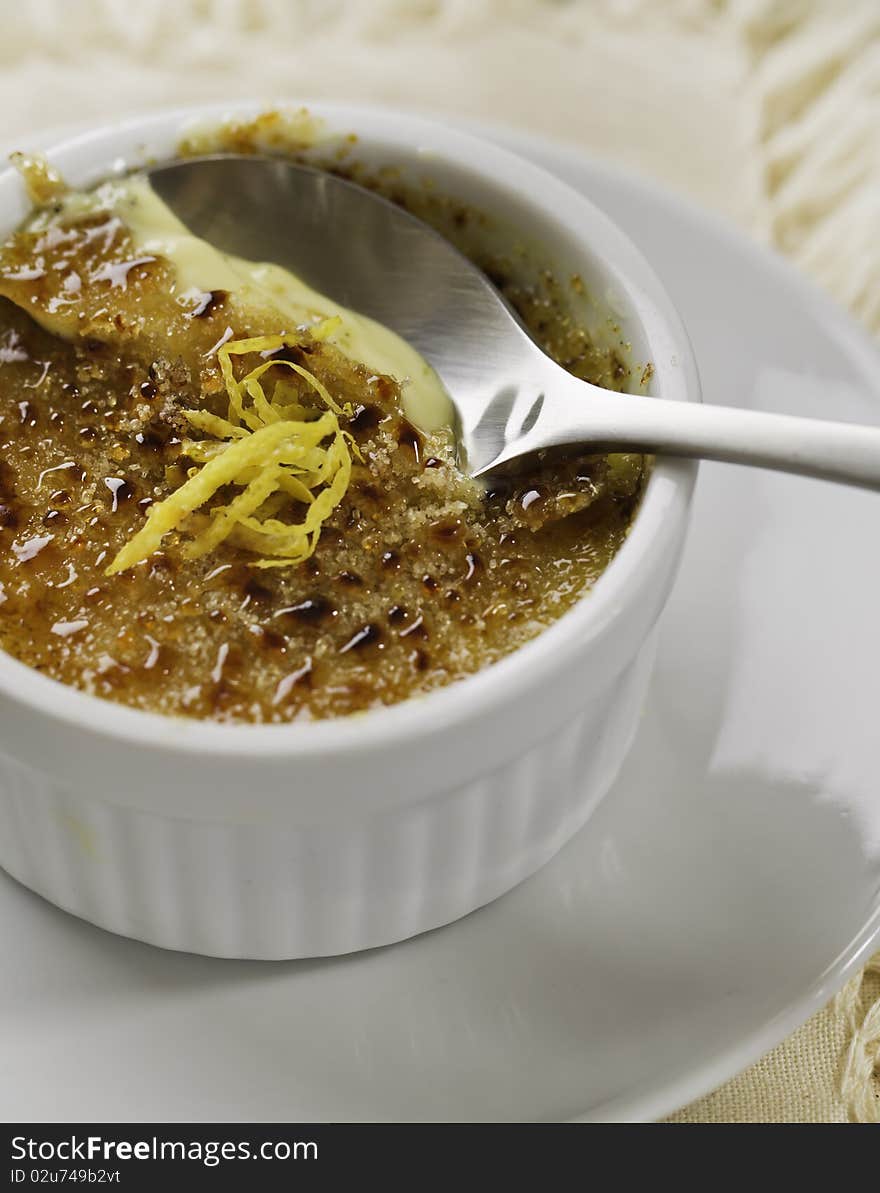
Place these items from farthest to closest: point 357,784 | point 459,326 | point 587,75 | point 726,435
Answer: point 587,75
point 459,326
point 726,435
point 357,784

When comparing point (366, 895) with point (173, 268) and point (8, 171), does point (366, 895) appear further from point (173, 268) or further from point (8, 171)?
point (8, 171)

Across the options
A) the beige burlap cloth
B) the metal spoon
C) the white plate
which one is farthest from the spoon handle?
the beige burlap cloth

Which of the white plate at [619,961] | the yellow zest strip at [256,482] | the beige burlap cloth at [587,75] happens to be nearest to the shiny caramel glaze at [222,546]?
the yellow zest strip at [256,482]

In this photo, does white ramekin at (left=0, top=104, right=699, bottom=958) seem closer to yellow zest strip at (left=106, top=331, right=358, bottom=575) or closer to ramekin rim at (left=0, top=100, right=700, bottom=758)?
ramekin rim at (left=0, top=100, right=700, bottom=758)

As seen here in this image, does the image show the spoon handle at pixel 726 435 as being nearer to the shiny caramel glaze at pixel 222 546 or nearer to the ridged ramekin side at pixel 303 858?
the shiny caramel glaze at pixel 222 546

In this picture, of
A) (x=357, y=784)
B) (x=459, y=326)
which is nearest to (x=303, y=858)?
(x=357, y=784)

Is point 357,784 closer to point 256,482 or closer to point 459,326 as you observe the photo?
point 256,482
